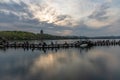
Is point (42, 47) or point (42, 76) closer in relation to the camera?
point (42, 76)

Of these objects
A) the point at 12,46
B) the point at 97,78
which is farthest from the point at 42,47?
the point at 97,78

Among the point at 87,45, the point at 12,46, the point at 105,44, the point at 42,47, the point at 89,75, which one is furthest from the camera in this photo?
the point at 105,44

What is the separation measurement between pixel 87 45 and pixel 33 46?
1091 inches

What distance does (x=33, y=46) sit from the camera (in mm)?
84062

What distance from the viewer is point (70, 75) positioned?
30812mm

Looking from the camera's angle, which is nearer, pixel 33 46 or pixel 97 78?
pixel 97 78

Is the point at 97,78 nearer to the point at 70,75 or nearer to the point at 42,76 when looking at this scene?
the point at 70,75

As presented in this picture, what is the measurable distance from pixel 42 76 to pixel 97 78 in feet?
28.0

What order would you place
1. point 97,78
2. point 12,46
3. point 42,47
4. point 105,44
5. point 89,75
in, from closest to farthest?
1. point 97,78
2. point 89,75
3. point 42,47
4. point 12,46
5. point 105,44

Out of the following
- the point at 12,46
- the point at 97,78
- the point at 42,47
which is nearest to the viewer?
the point at 97,78

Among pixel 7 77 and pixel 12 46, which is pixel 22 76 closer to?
pixel 7 77

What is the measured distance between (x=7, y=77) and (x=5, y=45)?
6332 centimetres

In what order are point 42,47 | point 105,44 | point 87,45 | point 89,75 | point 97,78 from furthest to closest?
point 105,44 < point 87,45 < point 42,47 < point 89,75 < point 97,78

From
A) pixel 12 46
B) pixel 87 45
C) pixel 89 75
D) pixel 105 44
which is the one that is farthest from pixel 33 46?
pixel 89 75
